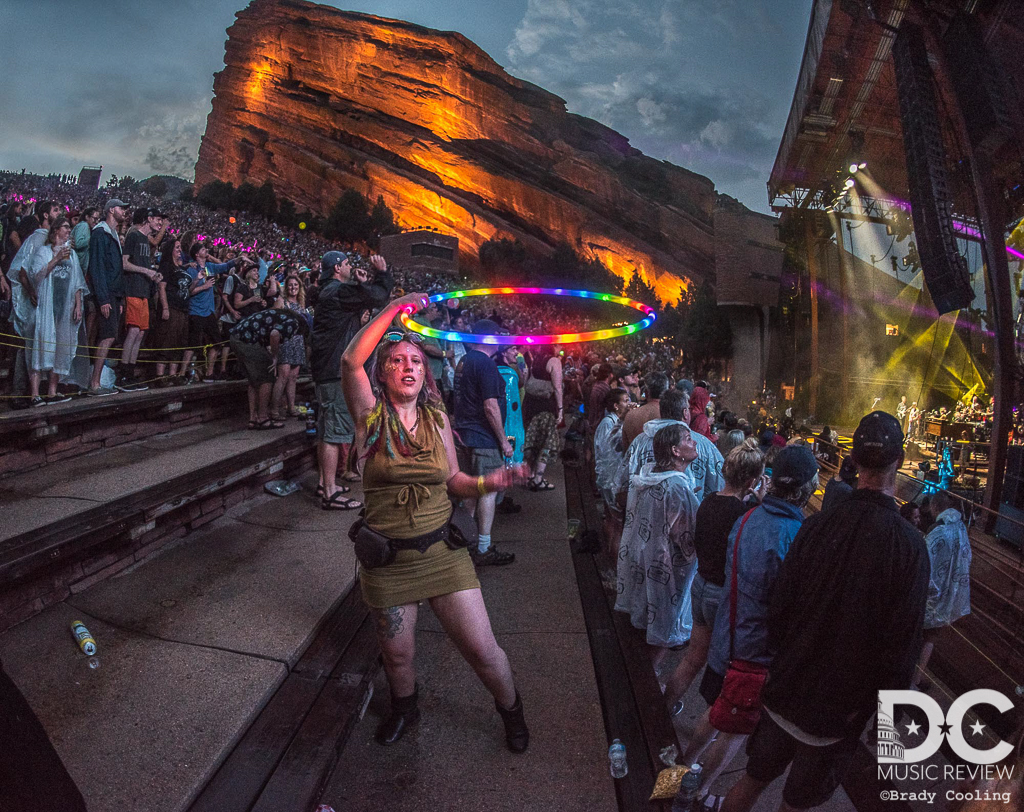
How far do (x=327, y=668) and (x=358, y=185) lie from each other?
228ft

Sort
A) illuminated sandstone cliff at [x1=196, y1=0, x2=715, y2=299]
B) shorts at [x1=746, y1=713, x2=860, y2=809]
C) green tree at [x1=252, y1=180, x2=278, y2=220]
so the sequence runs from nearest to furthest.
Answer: shorts at [x1=746, y1=713, x2=860, y2=809]
green tree at [x1=252, y1=180, x2=278, y2=220]
illuminated sandstone cliff at [x1=196, y1=0, x2=715, y2=299]

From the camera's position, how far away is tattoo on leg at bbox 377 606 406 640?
2637mm

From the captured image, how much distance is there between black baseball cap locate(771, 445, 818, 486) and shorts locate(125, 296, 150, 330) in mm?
6208

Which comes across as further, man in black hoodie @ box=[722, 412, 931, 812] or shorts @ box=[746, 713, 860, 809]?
shorts @ box=[746, 713, 860, 809]

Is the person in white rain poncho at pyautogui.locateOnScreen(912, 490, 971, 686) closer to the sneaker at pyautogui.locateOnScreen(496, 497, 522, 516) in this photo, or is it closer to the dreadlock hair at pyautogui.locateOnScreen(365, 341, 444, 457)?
the dreadlock hair at pyautogui.locateOnScreen(365, 341, 444, 457)

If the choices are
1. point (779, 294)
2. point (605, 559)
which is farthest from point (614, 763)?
point (779, 294)

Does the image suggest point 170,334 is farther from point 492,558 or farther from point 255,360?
point 492,558

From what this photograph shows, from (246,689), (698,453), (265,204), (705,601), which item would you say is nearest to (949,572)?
(698,453)

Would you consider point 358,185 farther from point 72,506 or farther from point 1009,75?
point 72,506

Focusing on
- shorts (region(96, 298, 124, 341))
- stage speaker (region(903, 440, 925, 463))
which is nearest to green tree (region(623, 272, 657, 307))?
stage speaker (region(903, 440, 925, 463))

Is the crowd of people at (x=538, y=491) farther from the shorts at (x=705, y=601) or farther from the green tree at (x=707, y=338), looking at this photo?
the green tree at (x=707, y=338)

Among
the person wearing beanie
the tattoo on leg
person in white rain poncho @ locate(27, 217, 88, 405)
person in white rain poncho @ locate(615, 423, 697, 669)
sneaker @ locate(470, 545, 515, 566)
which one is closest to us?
the person wearing beanie

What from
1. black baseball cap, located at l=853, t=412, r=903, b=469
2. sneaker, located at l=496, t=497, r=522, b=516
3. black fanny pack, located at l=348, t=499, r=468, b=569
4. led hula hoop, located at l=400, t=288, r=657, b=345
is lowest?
sneaker, located at l=496, t=497, r=522, b=516

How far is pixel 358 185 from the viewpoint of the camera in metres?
65.4
